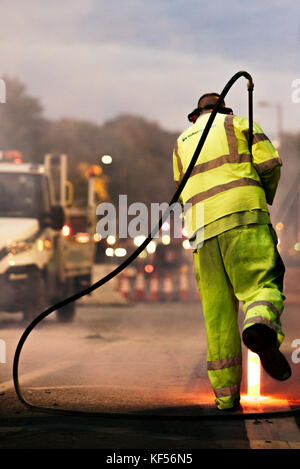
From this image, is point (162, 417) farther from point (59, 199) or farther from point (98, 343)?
point (59, 199)

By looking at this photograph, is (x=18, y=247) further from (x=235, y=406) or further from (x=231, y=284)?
(x=235, y=406)

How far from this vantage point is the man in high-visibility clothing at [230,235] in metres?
5.49

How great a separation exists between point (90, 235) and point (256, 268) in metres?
10.5

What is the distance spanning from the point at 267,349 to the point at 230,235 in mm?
845

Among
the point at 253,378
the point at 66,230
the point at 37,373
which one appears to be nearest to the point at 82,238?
the point at 66,230

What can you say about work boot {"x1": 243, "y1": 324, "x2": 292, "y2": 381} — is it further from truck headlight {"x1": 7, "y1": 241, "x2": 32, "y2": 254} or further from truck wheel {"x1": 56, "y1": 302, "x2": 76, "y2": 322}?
truck wheel {"x1": 56, "y1": 302, "x2": 76, "y2": 322}

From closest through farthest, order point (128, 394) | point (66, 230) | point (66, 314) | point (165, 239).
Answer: point (128, 394) < point (66, 314) < point (66, 230) < point (165, 239)

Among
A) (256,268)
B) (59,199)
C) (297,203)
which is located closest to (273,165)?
(256,268)

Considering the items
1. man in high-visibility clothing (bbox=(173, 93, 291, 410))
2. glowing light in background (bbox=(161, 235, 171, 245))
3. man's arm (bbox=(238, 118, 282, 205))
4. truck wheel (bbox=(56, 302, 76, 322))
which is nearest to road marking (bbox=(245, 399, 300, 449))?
man in high-visibility clothing (bbox=(173, 93, 291, 410))

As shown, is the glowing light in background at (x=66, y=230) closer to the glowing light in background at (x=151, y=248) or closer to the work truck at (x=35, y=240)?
the work truck at (x=35, y=240)

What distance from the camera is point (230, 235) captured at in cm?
560

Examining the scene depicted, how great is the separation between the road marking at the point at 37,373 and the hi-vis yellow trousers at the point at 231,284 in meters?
1.70
